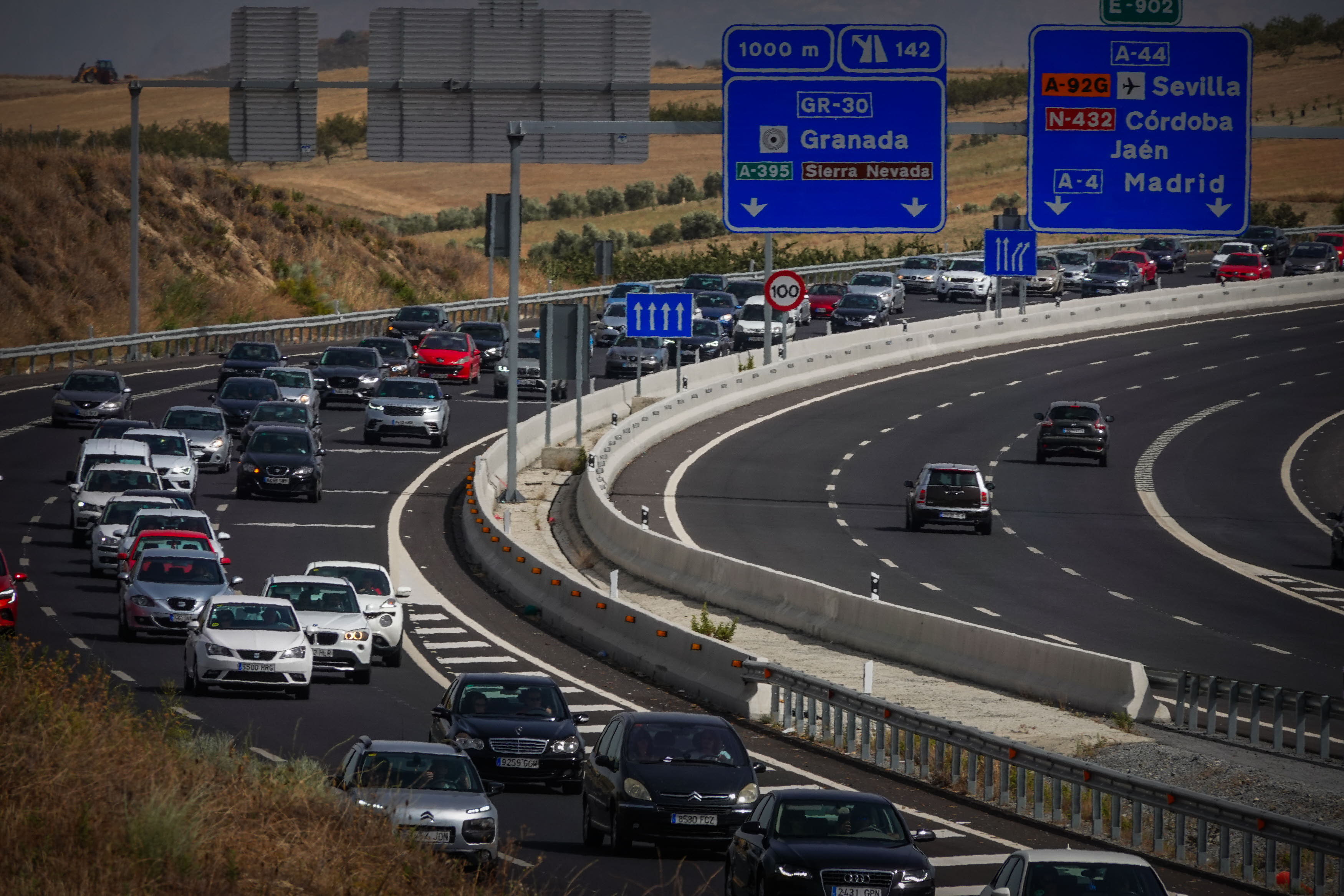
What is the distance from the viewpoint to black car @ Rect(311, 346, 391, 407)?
58.0m

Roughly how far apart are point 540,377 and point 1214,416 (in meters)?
20.7

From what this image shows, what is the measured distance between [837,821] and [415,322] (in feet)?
196

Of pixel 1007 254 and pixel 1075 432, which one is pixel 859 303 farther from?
pixel 1075 432

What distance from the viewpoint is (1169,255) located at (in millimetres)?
97000

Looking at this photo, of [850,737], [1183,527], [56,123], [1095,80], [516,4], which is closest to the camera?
[850,737]

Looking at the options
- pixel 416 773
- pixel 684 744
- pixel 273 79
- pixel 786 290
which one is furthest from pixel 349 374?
pixel 416 773

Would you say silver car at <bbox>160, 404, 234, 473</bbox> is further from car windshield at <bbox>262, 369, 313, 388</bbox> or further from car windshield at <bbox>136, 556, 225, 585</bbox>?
car windshield at <bbox>136, 556, 225, 585</bbox>

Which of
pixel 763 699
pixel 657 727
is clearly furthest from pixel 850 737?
pixel 657 727

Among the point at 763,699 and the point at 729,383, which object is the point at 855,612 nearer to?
the point at 763,699

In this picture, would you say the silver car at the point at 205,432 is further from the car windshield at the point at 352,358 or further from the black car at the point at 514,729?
the black car at the point at 514,729

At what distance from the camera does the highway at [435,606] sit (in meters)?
18.3

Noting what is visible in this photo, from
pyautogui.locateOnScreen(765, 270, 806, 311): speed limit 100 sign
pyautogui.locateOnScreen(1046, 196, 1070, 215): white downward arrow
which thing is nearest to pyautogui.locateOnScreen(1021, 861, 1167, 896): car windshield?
pyautogui.locateOnScreen(1046, 196, 1070, 215): white downward arrow

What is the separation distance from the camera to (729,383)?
60.2 metres

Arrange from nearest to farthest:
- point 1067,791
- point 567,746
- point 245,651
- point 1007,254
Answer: point 1067,791 → point 567,746 → point 245,651 → point 1007,254
